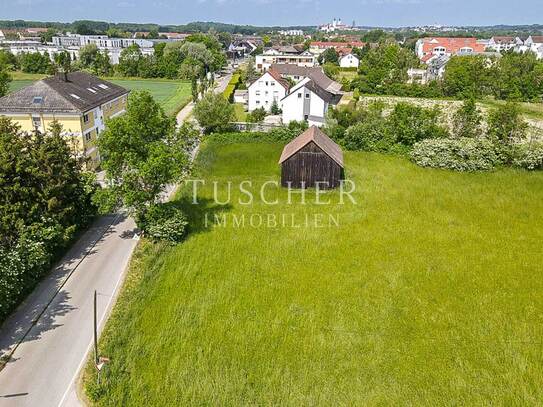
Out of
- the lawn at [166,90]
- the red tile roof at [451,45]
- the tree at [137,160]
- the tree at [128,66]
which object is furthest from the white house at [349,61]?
the tree at [137,160]

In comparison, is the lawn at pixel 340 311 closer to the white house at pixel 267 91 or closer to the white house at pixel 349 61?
the white house at pixel 267 91

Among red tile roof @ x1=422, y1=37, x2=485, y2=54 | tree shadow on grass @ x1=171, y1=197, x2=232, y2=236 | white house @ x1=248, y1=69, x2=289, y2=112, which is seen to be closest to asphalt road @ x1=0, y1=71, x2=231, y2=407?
tree shadow on grass @ x1=171, y1=197, x2=232, y2=236

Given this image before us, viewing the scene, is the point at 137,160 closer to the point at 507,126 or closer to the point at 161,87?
the point at 507,126

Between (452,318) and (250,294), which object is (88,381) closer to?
(250,294)

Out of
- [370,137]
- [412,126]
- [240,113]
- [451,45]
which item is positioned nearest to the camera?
[412,126]

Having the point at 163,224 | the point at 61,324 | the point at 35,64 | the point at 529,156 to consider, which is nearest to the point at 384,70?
the point at 529,156

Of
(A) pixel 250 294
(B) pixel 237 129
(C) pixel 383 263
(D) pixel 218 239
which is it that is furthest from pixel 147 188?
(B) pixel 237 129
